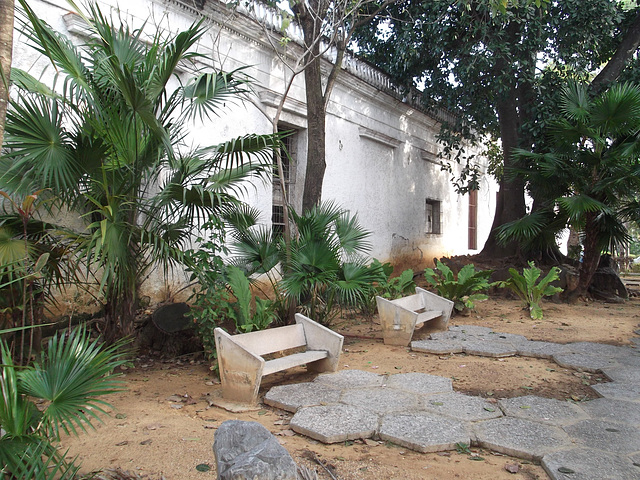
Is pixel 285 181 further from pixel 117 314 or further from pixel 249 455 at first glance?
pixel 249 455

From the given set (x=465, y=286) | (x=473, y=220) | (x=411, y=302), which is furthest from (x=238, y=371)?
(x=473, y=220)

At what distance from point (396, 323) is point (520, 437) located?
9.08 feet

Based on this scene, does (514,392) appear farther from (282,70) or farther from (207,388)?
(282,70)

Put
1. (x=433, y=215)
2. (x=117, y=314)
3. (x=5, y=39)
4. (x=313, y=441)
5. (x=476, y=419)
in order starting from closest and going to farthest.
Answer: (x=5, y=39), (x=313, y=441), (x=476, y=419), (x=117, y=314), (x=433, y=215)

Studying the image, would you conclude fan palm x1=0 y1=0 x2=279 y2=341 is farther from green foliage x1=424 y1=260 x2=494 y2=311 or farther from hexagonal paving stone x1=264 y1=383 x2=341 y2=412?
green foliage x1=424 y1=260 x2=494 y2=311

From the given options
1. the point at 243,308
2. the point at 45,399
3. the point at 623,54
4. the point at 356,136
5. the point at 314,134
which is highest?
the point at 623,54

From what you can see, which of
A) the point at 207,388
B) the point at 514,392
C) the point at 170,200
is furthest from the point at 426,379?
the point at 170,200

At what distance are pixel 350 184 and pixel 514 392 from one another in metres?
6.25

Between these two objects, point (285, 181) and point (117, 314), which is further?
point (285, 181)

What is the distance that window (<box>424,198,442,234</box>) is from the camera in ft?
43.7

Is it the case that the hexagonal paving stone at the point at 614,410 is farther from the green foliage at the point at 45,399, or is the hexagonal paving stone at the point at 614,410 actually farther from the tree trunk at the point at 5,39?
the tree trunk at the point at 5,39

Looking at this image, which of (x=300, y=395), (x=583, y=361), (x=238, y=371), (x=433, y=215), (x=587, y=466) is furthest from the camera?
(x=433, y=215)

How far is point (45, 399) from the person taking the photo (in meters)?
Answer: 2.16

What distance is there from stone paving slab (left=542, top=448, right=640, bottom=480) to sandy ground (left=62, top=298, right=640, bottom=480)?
0.09 meters
